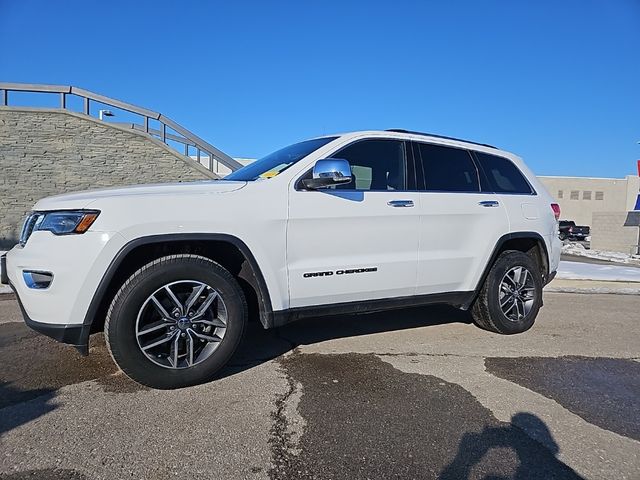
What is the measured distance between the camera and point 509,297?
15.1 ft

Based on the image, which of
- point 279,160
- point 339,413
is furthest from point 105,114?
point 339,413

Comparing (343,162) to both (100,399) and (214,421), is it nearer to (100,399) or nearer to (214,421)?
(214,421)

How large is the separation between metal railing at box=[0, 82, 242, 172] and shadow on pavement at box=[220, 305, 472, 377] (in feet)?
27.8

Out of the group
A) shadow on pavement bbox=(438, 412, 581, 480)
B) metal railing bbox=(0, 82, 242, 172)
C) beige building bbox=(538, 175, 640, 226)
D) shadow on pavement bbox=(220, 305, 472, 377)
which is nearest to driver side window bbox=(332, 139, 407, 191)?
shadow on pavement bbox=(220, 305, 472, 377)

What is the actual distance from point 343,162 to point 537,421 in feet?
6.96

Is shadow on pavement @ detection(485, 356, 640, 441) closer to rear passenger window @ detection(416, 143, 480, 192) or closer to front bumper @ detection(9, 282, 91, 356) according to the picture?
rear passenger window @ detection(416, 143, 480, 192)

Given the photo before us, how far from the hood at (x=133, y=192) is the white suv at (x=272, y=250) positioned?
0.05 feet

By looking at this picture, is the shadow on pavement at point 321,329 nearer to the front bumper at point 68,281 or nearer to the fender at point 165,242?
the fender at point 165,242

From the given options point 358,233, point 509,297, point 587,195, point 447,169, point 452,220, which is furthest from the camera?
point 587,195

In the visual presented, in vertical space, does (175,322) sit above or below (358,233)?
below

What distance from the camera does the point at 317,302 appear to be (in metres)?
3.51

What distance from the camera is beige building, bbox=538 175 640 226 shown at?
143 feet

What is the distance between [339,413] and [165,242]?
1628 millimetres

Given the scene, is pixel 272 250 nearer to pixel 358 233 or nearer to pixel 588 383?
pixel 358 233
